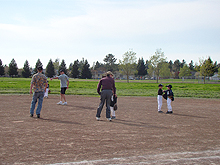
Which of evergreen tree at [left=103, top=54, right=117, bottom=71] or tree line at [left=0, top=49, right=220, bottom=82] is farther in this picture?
evergreen tree at [left=103, top=54, right=117, bottom=71]

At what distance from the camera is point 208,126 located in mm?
7367

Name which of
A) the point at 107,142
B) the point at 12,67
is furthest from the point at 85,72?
the point at 107,142

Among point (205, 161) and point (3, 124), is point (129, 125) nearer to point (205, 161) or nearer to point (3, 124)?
point (205, 161)

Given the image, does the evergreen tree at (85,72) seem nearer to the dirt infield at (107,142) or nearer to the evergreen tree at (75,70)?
the evergreen tree at (75,70)

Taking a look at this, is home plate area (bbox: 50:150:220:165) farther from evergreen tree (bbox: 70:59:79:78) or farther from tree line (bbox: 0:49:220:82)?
evergreen tree (bbox: 70:59:79:78)

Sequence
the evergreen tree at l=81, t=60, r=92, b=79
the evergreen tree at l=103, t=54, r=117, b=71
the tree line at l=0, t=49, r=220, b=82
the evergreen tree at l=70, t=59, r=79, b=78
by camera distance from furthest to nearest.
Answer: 1. the evergreen tree at l=103, t=54, r=117, b=71
2. the evergreen tree at l=70, t=59, r=79, b=78
3. the evergreen tree at l=81, t=60, r=92, b=79
4. the tree line at l=0, t=49, r=220, b=82

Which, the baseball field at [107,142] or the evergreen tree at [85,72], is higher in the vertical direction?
the evergreen tree at [85,72]

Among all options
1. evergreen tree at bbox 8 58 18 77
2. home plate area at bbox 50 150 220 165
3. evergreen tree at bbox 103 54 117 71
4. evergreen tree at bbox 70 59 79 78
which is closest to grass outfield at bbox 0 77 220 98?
home plate area at bbox 50 150 220 165

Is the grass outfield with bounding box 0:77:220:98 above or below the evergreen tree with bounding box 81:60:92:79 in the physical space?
below

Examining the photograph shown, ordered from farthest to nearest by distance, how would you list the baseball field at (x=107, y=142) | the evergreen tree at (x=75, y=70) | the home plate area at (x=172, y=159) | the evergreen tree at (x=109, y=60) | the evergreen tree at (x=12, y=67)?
the evergreen tree at (x=109, y=60)
the evergreen tree at (x=75, y=70)
the evergreen tree at (x=12, y=67)
the baseball field at (x=107, y=142)
the home plate area at (x=172, y=159)

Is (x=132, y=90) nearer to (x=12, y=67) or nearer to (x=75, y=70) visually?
(x=75, y=70)

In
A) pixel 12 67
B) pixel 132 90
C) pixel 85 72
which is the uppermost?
pixel 12 67

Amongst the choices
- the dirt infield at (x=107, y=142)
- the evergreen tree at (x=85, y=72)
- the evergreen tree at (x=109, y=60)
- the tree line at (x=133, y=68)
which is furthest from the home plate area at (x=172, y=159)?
the evergreen tree at (x=109, y=60)

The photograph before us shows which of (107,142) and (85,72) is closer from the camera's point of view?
(107,142)
